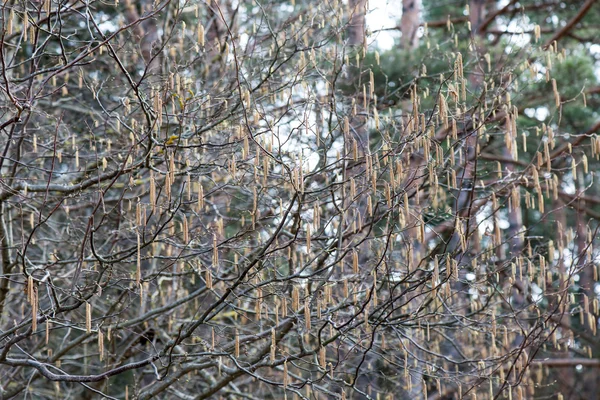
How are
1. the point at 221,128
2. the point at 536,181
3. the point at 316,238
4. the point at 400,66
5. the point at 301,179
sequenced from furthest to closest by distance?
the point at 400,66 < the point at 221,128 < the point at 316,238 < the point at 536,181 < the point at 301,179

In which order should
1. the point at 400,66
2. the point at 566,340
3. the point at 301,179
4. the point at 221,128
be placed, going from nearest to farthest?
the point at 301,179
the point at 221,128
the point at 566,340
the point at 400,66

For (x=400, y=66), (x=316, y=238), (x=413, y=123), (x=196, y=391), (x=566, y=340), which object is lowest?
(x=196, y=391)

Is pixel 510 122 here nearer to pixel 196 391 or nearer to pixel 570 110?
pixel 196 391

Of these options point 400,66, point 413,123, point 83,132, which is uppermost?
point 400,66

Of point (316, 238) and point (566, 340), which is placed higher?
point (316, 238)

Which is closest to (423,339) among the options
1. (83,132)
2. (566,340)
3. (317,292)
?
(566,340)

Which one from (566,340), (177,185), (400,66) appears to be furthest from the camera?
(400,66)

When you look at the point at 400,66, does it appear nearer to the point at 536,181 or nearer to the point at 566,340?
the point at 566,340

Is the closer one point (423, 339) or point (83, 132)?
point (423, 339)

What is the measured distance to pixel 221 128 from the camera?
584cm

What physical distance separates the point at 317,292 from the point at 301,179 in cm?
105

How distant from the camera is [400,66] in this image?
336 inches

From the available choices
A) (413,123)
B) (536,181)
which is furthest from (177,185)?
(536,181)

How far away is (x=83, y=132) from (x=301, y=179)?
433cm
